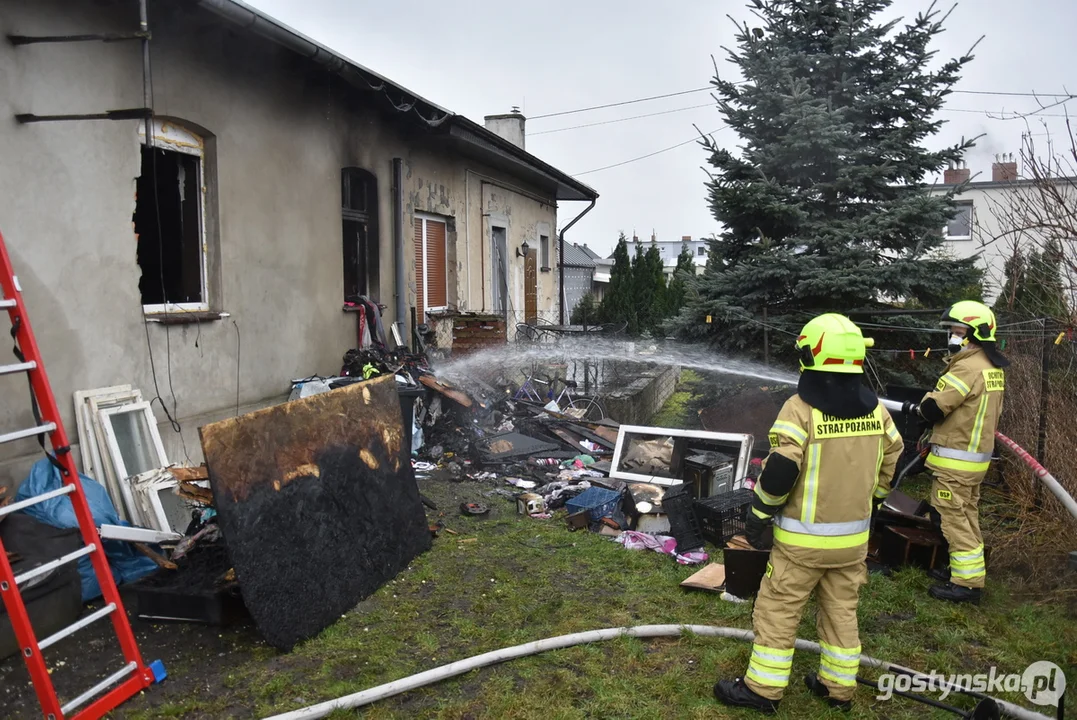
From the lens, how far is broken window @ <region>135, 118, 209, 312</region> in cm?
627

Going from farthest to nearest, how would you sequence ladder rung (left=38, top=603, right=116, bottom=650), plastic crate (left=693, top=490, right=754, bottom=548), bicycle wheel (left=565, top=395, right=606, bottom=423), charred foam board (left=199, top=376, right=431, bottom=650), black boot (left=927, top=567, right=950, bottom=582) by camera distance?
bicycle wheel (left=565, top=395, right=606, bottom=423) < plastic crate (left=693, top=490, right=754, bottom=548) < black boot (left=927, top=567, right=950, bottom=582) < charred foam board (left=199, top=376, right=431, bottom=650) < ladder rung (left=38, top=603, right=116, bottom=650)

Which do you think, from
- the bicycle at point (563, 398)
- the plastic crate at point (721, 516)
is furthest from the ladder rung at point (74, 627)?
the bicycle at point (563, 398)

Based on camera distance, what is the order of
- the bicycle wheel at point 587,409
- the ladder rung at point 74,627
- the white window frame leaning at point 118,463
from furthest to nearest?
1. the bicycle wheel at point 587,409
2. the white window frame leaning at point 118,463
3. the ladder rung at point 74,627

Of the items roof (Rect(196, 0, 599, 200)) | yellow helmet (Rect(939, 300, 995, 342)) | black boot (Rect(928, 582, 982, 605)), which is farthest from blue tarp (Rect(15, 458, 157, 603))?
yellow helmet (Rect(939, 300, 995, 342))

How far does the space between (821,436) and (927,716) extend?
152 cm

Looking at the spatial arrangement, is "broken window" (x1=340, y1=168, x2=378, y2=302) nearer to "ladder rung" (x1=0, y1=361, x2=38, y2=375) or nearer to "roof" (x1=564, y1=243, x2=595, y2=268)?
"ladder rung" (x1=0, y1=361, x2=38, y2=375)

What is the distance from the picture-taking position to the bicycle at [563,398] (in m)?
10.1

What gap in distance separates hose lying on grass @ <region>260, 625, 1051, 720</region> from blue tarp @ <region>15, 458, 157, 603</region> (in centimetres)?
209

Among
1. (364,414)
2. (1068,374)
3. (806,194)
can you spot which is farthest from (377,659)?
(806,194)

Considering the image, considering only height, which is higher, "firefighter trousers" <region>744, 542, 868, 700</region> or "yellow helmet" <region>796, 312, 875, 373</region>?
"yellow helmet" <region>796, 312, 875, 373</region>

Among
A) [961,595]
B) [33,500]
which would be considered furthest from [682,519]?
[33,500]

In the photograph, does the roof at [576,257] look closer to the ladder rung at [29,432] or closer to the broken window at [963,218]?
the broken window at [963,218]

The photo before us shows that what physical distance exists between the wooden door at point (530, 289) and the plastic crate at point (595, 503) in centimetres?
917

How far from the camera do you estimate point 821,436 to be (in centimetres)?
340
